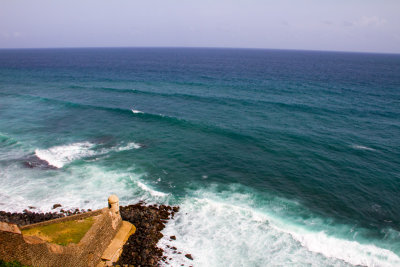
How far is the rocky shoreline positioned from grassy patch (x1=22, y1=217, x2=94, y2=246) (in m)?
4.20

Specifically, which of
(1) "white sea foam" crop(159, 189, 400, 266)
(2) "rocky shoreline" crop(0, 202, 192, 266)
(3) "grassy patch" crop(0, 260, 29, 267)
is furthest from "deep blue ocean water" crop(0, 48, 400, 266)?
(3) "grassy patch" crop(0, 260, 29, 267)

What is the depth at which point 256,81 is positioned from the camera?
101 metres

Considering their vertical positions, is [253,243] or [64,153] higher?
[64,153]

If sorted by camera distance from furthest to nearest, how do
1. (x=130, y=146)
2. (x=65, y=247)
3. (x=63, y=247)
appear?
(x=130, y=146) → (x=65, y=247) → (x=63, y=247)

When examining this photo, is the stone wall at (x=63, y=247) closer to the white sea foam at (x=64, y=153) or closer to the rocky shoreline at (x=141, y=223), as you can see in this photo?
the rocky shoreline at (x=141, y=223)

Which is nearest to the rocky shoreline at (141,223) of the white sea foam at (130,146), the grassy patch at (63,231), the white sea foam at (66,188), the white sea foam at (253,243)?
the white sea foam at (253,243)

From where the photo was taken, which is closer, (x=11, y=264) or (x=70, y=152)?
(x=11, y=264)

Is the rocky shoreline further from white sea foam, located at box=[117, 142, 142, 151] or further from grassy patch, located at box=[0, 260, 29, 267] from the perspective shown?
white sea foam, located at box=[117, 142, 142, 151]

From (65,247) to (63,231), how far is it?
3670 mm

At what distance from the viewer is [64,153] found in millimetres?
40656

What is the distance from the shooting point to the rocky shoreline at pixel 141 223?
73.1ft

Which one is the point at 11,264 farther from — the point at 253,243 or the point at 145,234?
the point at 253,243

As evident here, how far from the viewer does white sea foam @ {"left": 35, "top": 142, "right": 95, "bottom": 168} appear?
38.3 meters

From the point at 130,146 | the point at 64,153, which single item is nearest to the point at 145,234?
the point at 130,146
